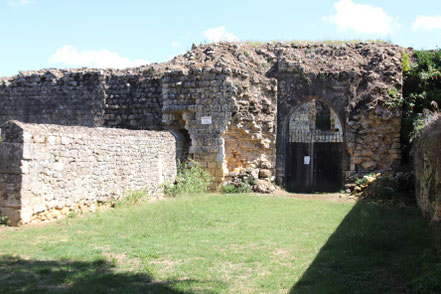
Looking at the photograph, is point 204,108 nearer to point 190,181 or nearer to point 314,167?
point 190,181

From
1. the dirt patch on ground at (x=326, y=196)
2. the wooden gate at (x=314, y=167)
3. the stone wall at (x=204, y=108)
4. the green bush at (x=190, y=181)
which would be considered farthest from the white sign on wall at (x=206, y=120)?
the wooden gate at (x=314, y=167)

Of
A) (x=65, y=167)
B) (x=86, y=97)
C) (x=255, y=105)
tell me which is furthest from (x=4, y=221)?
(x=86, y=97)

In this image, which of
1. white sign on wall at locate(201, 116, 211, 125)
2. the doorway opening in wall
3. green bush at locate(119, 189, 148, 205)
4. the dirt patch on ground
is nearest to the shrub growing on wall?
the dirt patch on ground

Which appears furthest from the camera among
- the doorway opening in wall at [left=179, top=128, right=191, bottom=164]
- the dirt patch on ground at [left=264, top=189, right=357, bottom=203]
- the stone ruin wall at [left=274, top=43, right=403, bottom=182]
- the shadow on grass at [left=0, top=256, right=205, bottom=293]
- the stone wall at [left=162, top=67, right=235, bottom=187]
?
the doorway opening in wall at [left=179, top=128, right=191, bottom=164]

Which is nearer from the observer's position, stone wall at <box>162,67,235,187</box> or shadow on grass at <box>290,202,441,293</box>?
shadow on grass at <box>290,202,441,293</box>

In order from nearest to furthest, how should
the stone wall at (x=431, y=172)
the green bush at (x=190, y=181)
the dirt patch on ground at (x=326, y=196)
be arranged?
the stone wall at (x=431, y=172) → the dirt patch on ground at (x=326, y=196) → the green bush at (x=190, y=181)

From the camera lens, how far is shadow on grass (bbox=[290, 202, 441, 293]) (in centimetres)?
493

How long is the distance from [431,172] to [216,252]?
4.59 m

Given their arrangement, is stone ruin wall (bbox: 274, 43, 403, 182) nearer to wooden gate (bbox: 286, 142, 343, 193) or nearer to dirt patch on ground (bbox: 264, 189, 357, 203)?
wooden gate (bbox: 286, 142, 343, 193)

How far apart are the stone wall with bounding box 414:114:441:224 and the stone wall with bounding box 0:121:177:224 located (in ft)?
A: 23.0

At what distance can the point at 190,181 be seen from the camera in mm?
12516

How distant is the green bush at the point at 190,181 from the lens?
1237cm

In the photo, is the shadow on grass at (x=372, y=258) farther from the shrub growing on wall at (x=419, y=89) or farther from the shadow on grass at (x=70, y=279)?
the shrub growing on wall at (x=419, y=89)

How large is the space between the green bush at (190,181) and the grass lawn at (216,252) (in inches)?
103
